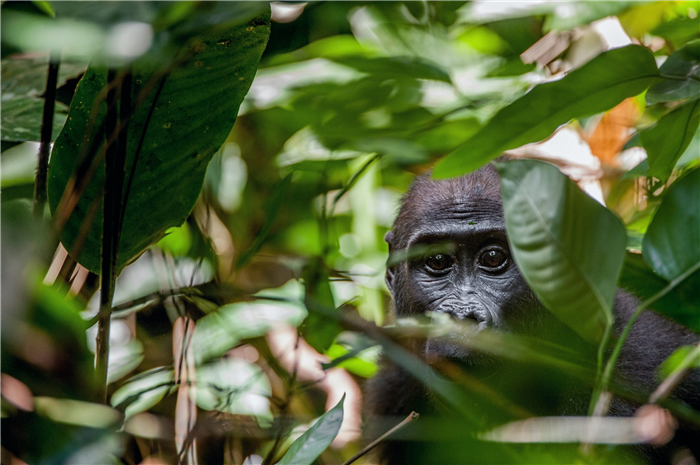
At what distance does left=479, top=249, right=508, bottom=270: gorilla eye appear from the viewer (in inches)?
78.8

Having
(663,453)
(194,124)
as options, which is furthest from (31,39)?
(663,453)

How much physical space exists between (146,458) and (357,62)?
137 centimetres

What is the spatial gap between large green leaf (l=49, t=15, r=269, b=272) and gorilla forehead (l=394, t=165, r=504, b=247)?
1.29 m

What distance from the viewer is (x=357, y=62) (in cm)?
188

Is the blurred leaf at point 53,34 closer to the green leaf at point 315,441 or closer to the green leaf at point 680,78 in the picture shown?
the green leaf at point 315,441

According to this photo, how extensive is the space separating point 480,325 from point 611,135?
1.99 metres

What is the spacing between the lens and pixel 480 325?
5.45ft

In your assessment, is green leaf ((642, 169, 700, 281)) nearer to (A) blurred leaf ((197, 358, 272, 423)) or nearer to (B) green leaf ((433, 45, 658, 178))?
(B) green leaf ((433, 45, 658, 178))

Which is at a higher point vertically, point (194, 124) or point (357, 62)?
point (357, 62)

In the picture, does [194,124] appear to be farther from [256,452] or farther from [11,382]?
[256,452]

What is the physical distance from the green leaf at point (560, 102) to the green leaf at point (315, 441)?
1.65ft

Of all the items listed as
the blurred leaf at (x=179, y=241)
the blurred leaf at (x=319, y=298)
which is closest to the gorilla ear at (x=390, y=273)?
the blurred leaf at (x=319, y=298)

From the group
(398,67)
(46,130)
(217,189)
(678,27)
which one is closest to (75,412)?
(46,130)

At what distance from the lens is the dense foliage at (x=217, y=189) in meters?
0.76
